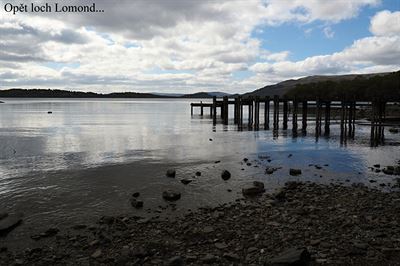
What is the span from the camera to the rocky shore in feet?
28.5

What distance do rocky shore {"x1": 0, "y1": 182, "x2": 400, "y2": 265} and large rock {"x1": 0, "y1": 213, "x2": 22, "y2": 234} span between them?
148cm

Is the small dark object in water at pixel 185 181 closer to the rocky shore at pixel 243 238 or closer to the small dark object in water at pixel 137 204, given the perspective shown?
the small dark object in water at pixel 137 204

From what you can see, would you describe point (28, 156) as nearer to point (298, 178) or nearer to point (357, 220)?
point (298, 178)

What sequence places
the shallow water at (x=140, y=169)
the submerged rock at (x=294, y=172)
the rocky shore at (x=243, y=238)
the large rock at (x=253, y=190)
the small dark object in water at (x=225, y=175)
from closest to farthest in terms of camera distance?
the rocky shore at (x=243, y=238), the shallow water at (x=140, y=169), the large rock at (x=253, y=190), the small dark object in water at (x=225, y=175), the submerged rock at (x=294, y=172)

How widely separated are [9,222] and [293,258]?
991 cm

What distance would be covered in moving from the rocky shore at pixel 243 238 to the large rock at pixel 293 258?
23mm

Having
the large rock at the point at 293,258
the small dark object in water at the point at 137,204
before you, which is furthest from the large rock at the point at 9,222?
the large rock at the point at 293,258

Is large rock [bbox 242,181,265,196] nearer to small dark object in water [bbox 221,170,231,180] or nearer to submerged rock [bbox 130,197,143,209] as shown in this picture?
small dark object in water [bbox 221,170,231,180]

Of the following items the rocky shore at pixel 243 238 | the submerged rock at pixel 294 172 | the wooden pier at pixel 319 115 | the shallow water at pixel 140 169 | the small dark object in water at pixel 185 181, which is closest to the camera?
the rocky shore at pixel 243 238

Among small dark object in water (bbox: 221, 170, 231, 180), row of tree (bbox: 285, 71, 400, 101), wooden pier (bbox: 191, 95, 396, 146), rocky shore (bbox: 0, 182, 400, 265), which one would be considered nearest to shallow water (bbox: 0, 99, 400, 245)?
small dark object in water (bbox: 221, 170, 231, 180)

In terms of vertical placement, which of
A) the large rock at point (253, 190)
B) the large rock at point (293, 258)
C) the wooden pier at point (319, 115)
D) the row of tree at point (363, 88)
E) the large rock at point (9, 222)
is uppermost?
the row of tree at point (363, 88)

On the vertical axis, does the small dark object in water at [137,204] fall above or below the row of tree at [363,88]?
below

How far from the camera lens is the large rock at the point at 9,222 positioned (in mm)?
11479

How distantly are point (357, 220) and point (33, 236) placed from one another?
10935 millimetres
